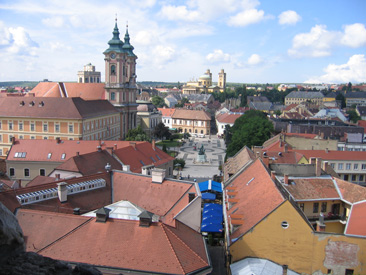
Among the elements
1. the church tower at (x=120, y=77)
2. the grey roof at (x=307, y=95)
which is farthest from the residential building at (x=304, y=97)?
the church tower at (x=120, y=77)

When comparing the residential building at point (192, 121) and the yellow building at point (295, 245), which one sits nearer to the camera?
the yellow building at point (295, 245)

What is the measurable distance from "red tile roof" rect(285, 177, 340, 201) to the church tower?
186 feet

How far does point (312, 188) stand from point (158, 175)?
40.2ft

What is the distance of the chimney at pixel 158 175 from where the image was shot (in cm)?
2375

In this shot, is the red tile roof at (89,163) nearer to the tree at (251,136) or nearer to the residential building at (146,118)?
the tree at (251,136)

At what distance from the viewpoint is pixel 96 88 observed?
81.9m

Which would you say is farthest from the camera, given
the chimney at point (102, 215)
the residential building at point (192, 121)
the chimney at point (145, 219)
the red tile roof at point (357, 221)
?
the residential building at point (192, 121)

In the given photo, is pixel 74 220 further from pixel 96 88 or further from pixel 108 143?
pixel 96 88

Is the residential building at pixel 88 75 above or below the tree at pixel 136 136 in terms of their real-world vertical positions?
above

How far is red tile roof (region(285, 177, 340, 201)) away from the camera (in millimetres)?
27664

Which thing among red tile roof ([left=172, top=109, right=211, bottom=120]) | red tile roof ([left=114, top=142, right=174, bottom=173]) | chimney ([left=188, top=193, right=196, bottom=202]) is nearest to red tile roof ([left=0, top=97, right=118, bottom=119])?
red tile roof ([left=114, top=142, right=174, bottom=173])

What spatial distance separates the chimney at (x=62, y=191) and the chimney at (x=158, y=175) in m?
5.32

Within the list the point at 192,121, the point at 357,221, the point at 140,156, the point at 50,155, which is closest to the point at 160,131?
the point at 192,121

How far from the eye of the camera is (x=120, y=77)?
79.5m
